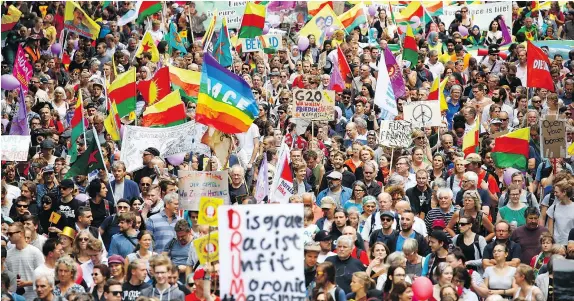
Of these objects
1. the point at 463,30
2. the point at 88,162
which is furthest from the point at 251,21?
the point at 88,162

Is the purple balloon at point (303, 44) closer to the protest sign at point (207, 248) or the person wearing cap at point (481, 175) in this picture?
the person wearing cap at point (481, 175)

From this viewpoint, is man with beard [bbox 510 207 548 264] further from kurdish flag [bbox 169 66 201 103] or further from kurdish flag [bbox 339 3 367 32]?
kurdish flag [bbox 339 3 367 32]

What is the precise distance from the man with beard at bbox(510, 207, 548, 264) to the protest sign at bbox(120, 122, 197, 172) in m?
4.75

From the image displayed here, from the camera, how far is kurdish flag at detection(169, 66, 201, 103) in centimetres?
2384

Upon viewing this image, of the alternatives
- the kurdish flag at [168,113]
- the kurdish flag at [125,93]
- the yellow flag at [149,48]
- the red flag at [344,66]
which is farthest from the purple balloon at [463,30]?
the kurdish flag at [168,113]

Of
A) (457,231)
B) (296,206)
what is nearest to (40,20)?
(457,231)

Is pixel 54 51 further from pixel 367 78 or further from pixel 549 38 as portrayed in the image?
pixel 549 38

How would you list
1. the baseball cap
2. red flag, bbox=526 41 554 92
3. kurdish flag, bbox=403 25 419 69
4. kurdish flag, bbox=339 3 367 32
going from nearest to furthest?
A: the baseball cap < red flag, bbox=526 41 554 92 < kurdish flag, bbox=403 25 419 69 < kurdish flag, bbox=339 3 367 32

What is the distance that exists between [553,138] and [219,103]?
382 cm

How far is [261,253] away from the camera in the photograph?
13.4 metres

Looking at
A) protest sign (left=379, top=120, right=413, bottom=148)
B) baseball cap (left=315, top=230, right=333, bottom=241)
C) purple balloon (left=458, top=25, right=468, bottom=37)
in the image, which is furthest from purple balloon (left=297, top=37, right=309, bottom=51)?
baseball cap (left=315, top=230, right=333, bottom=241)

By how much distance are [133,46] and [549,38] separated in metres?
7.44

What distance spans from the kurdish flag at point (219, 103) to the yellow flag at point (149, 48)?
8.55 metres

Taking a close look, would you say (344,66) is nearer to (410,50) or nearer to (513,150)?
(410,50)
